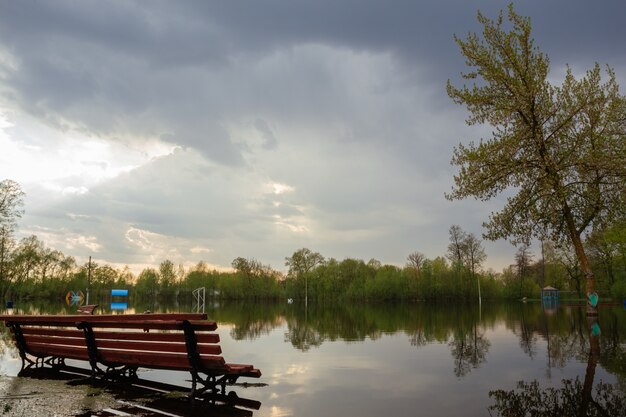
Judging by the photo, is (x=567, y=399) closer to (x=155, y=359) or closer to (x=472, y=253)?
(x=155, y=359)

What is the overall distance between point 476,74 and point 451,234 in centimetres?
6666

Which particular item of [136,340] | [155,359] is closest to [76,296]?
[136,340]

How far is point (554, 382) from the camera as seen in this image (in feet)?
31.9

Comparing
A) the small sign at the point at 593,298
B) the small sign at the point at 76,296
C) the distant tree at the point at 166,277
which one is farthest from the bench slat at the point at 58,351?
the distant tree at the point at 166,277

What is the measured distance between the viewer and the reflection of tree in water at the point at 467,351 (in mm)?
11953

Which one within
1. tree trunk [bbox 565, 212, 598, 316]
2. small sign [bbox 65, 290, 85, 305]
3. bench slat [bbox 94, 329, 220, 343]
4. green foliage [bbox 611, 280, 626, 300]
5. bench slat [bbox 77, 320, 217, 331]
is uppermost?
tree trunk [bbox 565, 212, 598, 316]

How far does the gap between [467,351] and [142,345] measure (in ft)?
33.8

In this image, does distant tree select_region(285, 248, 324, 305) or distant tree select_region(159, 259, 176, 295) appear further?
distant tree select_region(159, 259, 176, 295)

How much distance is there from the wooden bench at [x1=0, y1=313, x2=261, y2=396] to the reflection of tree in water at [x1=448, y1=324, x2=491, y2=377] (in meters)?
5.66

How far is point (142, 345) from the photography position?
8844 millimetres

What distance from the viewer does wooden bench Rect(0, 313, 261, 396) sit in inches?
316

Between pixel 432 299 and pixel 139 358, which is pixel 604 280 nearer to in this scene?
pixel 432 299

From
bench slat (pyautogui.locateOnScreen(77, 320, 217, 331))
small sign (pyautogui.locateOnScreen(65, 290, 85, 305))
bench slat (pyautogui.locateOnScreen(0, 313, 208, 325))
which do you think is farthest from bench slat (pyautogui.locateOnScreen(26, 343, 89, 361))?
small sign (pyautogui.locateOnScreen(65, 290, 85, 305))

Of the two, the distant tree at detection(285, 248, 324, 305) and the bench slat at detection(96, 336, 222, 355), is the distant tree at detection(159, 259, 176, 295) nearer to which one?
the distant tree at detection(285, 248, 324, 305)
